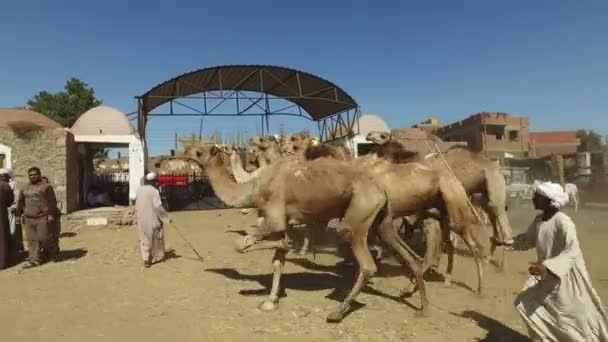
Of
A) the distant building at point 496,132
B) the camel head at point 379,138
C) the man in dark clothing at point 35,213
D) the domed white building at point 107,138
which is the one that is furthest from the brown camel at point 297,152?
the distant building at point 496,132

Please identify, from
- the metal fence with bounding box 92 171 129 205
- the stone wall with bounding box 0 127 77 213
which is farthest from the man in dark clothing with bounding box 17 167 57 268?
the metal fence with bounding box 92 171 129 205

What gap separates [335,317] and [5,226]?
6.97 metres

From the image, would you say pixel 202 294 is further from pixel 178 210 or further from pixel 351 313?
pixel 178 210

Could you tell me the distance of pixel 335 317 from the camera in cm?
523

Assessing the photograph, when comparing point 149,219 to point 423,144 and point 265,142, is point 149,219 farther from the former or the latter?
point 423,144

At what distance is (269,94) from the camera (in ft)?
69.5

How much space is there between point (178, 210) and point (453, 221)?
14755 millimetres

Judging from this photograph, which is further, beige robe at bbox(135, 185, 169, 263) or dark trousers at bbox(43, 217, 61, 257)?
dark trousers at bbox(43, 217, 61, 257)

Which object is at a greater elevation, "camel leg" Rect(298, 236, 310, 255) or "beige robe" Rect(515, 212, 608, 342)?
"beige robe" Rect(515, 212, 608, 342)

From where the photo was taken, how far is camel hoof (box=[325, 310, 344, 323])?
17.2 feet

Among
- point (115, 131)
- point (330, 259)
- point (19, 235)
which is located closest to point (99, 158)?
point (115, 131)

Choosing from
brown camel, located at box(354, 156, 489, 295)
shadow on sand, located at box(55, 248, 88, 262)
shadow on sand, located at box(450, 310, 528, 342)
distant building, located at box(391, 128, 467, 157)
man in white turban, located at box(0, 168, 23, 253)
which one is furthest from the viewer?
distant building, located at box(391, 128, 467, 157)

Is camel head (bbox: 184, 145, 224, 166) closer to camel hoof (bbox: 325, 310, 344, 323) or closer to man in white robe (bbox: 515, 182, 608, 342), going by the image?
camel hoof (bbox: 325, 310, 344, 323)

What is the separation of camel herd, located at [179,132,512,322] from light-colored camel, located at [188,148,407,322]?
0.04 ft
